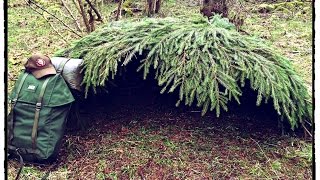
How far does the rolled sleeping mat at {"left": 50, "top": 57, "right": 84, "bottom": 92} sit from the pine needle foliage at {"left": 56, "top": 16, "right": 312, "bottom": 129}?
0.07 metres

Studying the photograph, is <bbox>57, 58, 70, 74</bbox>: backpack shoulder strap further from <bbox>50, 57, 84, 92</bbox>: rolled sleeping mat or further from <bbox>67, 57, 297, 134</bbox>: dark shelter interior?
<bbox>67, 57, 297, 134</bbox>: dark shelter interior

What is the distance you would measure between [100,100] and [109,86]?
0.58 ft

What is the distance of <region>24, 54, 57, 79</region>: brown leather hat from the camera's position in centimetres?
326

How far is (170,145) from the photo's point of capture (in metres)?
3.43

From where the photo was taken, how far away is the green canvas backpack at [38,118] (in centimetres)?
312

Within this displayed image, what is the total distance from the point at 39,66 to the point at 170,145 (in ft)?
4.38

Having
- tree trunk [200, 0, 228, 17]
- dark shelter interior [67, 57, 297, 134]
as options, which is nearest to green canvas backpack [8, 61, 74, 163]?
dark shelter interior [67, 57, 297, 134]

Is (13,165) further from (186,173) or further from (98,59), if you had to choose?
(186,173)

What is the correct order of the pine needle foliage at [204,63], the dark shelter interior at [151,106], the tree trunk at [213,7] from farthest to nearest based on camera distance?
the tree trunk at [213,7] → the dark shelter interior at [151,106] → the pine needle foliage at [204,63]

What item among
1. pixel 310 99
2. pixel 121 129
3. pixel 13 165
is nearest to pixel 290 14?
pixel 310 99

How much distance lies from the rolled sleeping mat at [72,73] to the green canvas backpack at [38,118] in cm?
12

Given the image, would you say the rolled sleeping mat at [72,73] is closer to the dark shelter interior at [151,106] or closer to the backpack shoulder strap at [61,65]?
the backpack shoulder strap at [61,65]

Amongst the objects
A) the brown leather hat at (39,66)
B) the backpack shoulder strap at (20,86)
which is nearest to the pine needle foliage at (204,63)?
the brown leather hat at (39,66)

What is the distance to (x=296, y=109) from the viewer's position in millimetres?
3207
